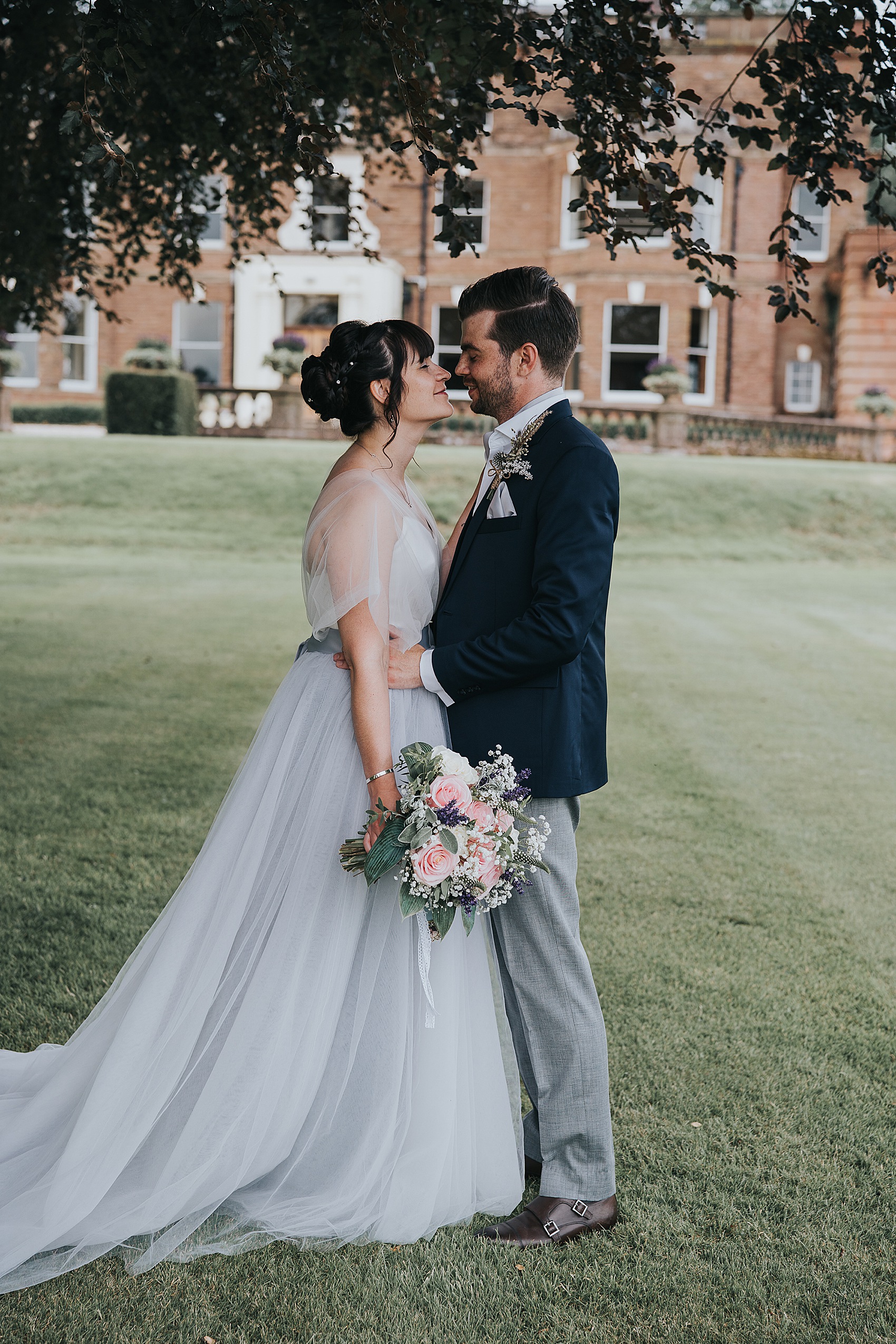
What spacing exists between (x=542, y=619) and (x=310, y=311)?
89.3ft

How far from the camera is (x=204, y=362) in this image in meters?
28.9

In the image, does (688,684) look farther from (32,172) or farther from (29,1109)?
(29,1109)

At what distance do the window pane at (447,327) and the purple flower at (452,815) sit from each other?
2725 centimetres

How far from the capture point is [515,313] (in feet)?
9.18

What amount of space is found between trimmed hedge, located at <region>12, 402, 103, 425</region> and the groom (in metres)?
25.8

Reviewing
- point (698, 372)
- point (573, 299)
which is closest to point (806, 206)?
point (698, 372)

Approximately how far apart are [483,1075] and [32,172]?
24.0 feet

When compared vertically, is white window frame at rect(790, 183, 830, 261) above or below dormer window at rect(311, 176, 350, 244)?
above

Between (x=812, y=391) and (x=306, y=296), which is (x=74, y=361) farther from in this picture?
(x=812, y=391)

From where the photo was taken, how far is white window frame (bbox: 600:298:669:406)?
27281 millimetres

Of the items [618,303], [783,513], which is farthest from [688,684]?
[618,303]

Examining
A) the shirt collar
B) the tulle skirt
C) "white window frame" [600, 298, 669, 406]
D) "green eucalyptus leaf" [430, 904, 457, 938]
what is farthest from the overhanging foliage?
"white window frame" [600, 298, 669, 406]

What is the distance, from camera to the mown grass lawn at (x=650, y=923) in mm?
2615

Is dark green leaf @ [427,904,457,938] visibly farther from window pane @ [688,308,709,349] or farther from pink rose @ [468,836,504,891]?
window pane @ [688,308,709,349]
